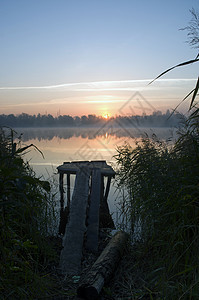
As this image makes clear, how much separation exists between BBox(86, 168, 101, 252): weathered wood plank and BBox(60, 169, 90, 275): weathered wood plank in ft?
0.92

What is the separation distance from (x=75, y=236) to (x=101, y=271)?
4.02 ft

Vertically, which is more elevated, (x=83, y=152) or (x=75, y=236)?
(x=83, y=152)

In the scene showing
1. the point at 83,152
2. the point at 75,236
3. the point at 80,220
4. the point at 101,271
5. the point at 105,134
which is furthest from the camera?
the point at 105,134

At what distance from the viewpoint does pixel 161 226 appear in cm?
314

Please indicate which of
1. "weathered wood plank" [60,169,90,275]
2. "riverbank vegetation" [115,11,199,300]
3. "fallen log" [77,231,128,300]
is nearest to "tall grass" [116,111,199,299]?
"riverbank vegetation" [115,11,199,300]

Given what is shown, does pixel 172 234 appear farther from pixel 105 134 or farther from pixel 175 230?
pixel 105 134

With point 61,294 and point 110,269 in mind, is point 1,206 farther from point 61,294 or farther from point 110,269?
point 110,269

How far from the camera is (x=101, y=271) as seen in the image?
3.30 meters

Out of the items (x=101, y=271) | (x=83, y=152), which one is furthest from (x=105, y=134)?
(x=101, y=271)

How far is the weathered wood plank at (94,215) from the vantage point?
4.86 m

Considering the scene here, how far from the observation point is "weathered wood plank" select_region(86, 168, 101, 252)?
486 centimetres

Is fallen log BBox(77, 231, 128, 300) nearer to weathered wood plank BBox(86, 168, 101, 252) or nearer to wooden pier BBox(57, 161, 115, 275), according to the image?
wooden pier BBox(57, 161, 115, 275)

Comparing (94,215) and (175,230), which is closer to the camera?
(175,230)

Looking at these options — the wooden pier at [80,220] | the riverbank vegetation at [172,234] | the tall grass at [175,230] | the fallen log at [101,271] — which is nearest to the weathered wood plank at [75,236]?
the wooden pier at [80,220]
